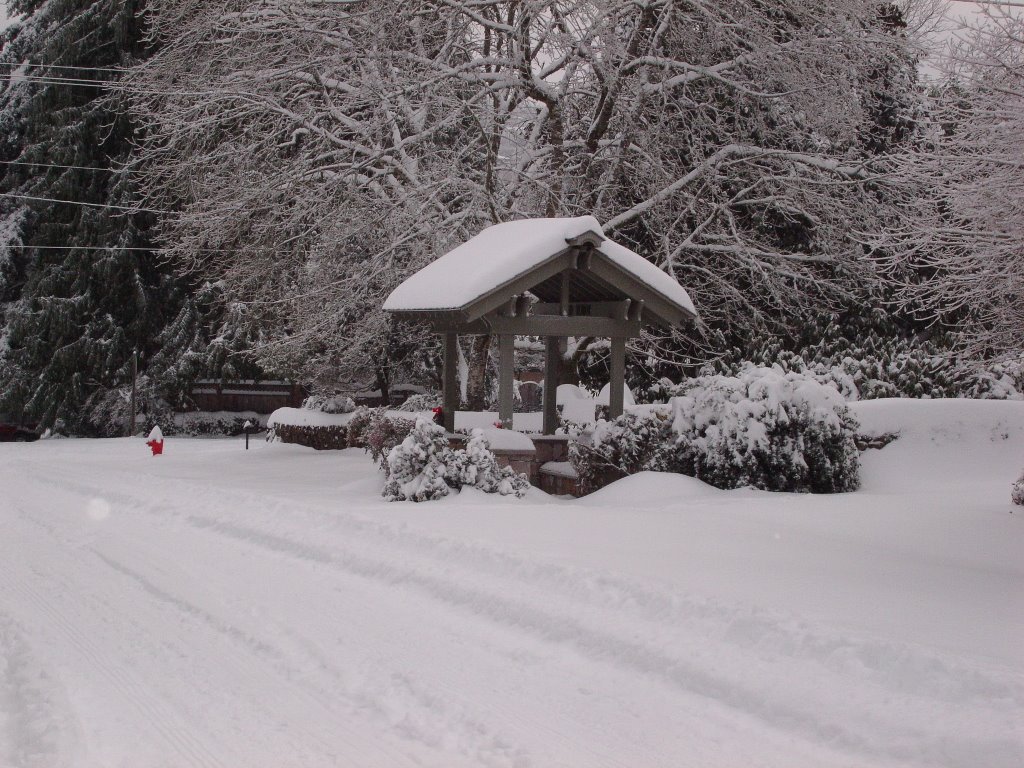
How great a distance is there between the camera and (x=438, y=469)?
13.3 metres

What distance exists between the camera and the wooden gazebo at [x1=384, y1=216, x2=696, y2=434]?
1364cm

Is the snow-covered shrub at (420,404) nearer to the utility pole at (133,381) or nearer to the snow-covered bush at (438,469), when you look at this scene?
the snow-covered bush at (438,469)

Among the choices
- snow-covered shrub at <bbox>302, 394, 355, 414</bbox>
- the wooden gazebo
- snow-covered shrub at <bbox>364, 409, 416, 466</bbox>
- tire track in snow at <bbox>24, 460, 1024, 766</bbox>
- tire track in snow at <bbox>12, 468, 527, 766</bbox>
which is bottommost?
tire track in snow at <bbox>12, 468, 527, 766</bbox>

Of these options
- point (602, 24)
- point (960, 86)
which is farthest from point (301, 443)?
point (960, 86)

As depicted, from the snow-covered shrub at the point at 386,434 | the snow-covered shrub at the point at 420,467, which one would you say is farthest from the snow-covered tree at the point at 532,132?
the snow-covered shrub at the point at 420,467

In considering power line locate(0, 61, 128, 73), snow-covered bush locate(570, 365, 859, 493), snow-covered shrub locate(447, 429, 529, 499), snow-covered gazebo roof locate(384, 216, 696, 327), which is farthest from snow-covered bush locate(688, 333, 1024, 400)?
power line locate(0, 61, 128, 73)

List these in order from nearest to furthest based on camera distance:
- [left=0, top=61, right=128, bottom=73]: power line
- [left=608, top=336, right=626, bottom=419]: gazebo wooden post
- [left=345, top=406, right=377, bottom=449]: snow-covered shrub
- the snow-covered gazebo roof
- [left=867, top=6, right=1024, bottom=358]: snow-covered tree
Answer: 1. [left=867, top=6, right=1024, bottom=358]: snow-covered tree
2. the snow-covered gazebo roof
3. [left=608, top=336, right=626, bottom=419]: gazebo wooden post
4. [left=345, top=406, right=377, bottom=449]: snow-covered shrub
5. [left=0, top=61, right=128, bottom=73]: power line

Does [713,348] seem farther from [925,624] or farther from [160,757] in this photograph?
[160,757]

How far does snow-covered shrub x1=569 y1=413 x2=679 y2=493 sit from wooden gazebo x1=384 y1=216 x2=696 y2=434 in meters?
1.04

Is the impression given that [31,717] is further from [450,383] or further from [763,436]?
[450,383]

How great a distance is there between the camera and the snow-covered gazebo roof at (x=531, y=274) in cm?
1355

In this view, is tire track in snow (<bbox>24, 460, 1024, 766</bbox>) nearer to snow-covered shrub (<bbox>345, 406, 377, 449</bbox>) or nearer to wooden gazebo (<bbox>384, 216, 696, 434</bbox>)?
wooden gazebo (<bbox>384, 216, 696, 434</bbox>)

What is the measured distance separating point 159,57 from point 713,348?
13.4 meters

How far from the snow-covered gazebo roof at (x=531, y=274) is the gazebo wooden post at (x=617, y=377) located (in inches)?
24.0
